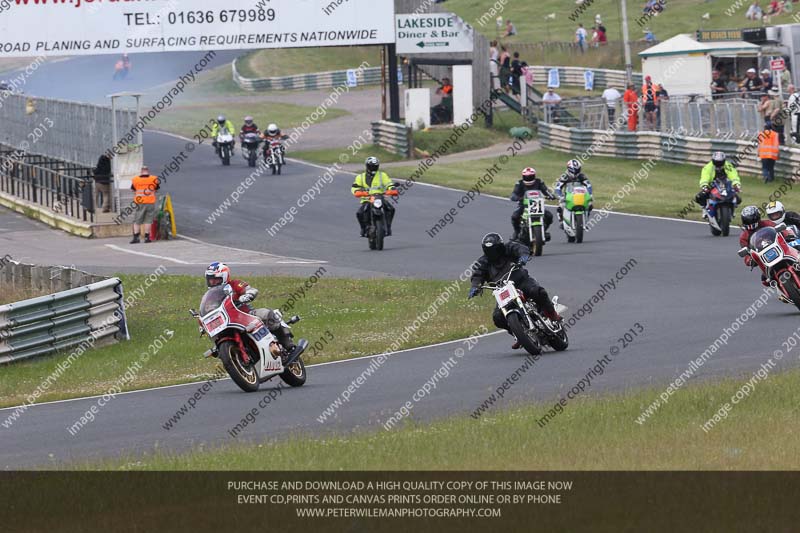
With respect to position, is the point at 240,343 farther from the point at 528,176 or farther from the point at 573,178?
the point at 573,178

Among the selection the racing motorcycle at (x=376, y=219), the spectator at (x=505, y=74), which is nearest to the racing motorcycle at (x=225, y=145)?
the spectator at (x=505, y=74)

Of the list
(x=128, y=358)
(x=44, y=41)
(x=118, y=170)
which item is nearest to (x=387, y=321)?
(x=128, y=358)

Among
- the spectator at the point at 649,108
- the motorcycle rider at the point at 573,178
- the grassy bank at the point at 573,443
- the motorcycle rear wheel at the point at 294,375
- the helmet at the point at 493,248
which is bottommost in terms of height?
the motorcycle rear wheel at the point at 294,375

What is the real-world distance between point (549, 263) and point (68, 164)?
1784 cm

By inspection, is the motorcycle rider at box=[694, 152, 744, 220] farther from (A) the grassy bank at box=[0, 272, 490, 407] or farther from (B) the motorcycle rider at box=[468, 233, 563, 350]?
(B) the motorcycle rider at box=[468, 233, 563, 350]

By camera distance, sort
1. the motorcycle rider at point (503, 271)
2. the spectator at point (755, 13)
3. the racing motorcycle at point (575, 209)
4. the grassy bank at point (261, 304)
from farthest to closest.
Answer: the spectator at point (755, 13) < the racing motorcycle at point (575, 209) < the grassy bank at point (261, 304) < the motorcycle rider at point (503, 271)

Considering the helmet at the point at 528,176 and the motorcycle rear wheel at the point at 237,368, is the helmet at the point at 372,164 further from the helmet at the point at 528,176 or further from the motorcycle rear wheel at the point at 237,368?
the motorcycle rear wheel at the point at 237,368

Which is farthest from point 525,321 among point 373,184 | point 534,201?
point 373,184

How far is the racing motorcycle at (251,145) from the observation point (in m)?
43.2

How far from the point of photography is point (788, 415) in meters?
11.1

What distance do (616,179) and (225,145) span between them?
13.6m

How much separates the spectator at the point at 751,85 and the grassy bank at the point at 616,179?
3.56m

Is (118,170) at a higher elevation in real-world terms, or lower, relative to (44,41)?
lower
